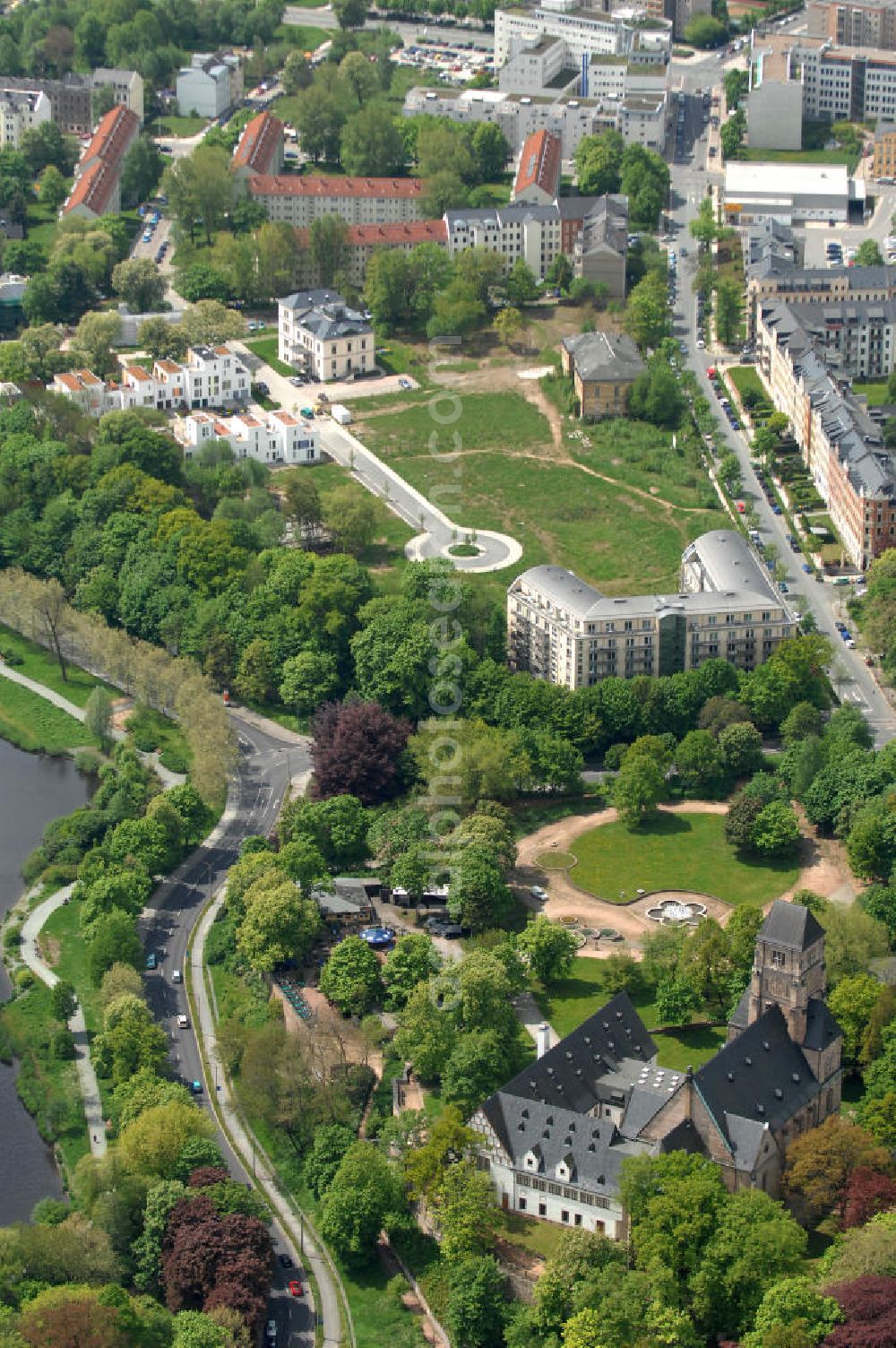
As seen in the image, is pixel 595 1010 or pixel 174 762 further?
pixel 174 762

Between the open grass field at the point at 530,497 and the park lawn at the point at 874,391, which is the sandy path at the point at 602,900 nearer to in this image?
the open grass field at the point at 530,497

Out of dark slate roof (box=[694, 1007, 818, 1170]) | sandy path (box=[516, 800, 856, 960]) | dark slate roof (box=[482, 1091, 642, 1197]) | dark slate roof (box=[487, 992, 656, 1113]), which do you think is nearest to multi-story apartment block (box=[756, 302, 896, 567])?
sandy path (box=[516, 800, 856, 960])

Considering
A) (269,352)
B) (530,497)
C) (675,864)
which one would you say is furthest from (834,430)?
(269,352)

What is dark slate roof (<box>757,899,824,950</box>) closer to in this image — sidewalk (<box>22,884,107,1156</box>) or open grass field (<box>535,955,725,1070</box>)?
open grass field (<box>535,955,725,1070</box>)

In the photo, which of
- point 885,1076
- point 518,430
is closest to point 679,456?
point 518,430

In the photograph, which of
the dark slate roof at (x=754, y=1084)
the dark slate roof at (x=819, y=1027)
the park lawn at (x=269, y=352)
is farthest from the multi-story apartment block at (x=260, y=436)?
the dark slate roof at (x=754, y=1084)

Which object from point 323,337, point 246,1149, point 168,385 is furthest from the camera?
point 323,337

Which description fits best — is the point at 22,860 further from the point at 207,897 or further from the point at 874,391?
the point at 874,391

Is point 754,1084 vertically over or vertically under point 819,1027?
under
